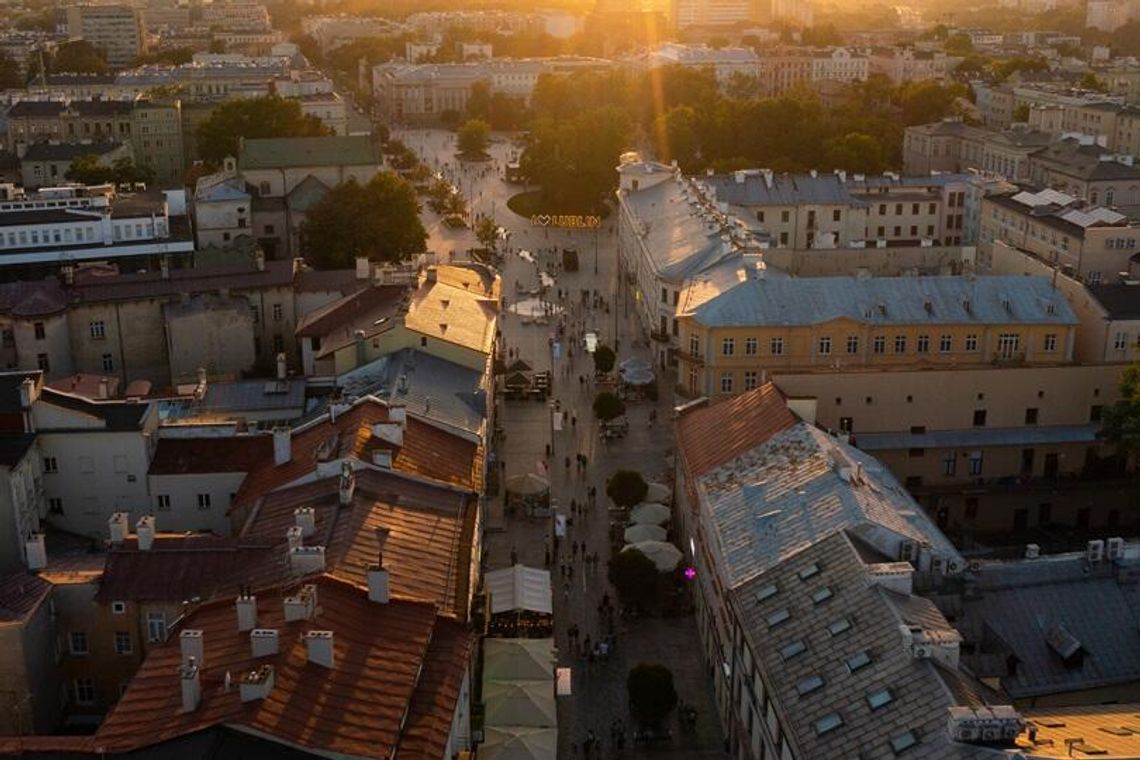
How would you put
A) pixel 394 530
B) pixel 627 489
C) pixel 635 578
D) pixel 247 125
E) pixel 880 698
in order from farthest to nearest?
pixel 247 125 → pixel 627 489 → pixel 635 578 → pixel 394 530 → pixel 880 698

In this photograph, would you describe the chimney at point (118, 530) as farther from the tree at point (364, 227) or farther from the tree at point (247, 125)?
the tree at point (247, 125)

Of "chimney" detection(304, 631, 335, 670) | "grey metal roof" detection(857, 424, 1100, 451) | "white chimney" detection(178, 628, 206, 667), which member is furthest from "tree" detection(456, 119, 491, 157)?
"chimney" detection(304, 631, 335, 670)

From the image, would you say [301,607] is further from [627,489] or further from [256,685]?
[627,489]

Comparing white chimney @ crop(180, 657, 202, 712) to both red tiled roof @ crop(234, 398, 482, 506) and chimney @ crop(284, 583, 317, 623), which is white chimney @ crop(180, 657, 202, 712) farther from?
red tiled roof @ crop(234, 398, 482, 506)

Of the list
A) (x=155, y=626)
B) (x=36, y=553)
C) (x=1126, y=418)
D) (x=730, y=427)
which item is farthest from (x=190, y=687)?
(x=1126, y=418)

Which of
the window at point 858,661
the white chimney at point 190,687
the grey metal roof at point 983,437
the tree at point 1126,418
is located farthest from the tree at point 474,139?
the white chimney at point 190,687
